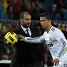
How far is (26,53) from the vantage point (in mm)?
9055

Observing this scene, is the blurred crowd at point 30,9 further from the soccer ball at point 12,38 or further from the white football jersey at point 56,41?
the white football jersey at point 56,41

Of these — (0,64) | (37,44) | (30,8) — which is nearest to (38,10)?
(30,8)

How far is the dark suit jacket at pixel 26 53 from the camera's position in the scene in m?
9.00

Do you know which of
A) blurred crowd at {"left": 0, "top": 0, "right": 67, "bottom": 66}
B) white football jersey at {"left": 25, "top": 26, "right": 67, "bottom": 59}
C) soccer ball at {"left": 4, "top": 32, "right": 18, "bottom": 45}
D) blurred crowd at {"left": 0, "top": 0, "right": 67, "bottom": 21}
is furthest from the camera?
blurred crowd at {"left": 0, "top": 0, "right": 67, "bottom": 21}

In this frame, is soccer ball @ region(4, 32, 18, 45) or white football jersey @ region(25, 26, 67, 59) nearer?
white football jersey @ region(25, 26, 67, 59)

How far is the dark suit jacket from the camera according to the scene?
900cm

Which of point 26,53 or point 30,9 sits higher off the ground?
point 30,9

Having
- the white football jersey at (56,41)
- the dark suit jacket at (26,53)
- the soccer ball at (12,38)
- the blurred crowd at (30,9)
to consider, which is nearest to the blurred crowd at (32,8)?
the blurred crowd at (30,9)

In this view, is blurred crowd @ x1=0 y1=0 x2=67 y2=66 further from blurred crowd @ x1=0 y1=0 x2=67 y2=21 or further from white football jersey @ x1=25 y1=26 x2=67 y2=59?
white football jersey @ x1=25 y1=26 x2=67 y2=59

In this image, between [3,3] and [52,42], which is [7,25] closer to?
[3,3]

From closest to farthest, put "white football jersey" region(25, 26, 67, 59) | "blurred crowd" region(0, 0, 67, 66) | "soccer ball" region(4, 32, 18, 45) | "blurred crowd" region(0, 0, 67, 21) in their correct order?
"white football jersey" region(25, 26, 67, 59)
"soccer ball" region(4, 32, 18, 45)
"blurred crowd" region(0, 0, 67, 66)
"blurred crowd" region(0, 0, 67, 21)

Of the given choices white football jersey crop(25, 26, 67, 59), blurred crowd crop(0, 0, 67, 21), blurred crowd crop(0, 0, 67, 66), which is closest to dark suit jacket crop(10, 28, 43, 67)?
white football jersey crop(25, 26, 67, 59)

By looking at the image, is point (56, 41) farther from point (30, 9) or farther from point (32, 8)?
point (32, 8)

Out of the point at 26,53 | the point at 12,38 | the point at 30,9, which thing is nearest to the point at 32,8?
the point at 30,9
